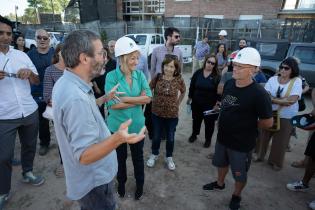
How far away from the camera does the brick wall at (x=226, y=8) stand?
17.5 meters

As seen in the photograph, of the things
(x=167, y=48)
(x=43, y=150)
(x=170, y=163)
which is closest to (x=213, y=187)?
(x=170, y=163)

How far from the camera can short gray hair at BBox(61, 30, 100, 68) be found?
145 centimetres

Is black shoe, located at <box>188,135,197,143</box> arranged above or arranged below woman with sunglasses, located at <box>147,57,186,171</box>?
below

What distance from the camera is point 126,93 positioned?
2.65 metres

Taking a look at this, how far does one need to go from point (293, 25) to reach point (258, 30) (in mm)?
2415

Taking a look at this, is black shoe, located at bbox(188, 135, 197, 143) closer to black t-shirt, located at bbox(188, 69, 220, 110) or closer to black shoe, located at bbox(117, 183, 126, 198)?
black t-shirt, located at bbox(188, 69, 220, 110)

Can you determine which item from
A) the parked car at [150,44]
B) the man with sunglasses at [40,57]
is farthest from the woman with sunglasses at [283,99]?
the parked car at [150,44]

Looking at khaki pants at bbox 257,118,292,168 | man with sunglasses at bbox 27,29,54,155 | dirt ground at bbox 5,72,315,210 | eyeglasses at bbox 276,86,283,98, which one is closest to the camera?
dirt ground at bbox 5,72,315,210

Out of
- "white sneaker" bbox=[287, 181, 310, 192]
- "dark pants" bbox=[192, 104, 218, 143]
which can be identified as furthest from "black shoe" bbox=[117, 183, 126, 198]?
"white sneaker" bbox=[287, 181, 310, 192]

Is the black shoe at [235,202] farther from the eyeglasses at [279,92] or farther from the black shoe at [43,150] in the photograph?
the black shoe at [43,150]

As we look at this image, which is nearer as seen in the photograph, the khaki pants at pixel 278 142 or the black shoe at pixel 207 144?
the khaki pants at pixel 278 142

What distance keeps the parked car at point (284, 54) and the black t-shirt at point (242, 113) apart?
5.90 meters

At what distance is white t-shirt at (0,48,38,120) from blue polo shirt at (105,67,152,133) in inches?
43.5

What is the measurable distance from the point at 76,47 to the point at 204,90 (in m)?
3.23
